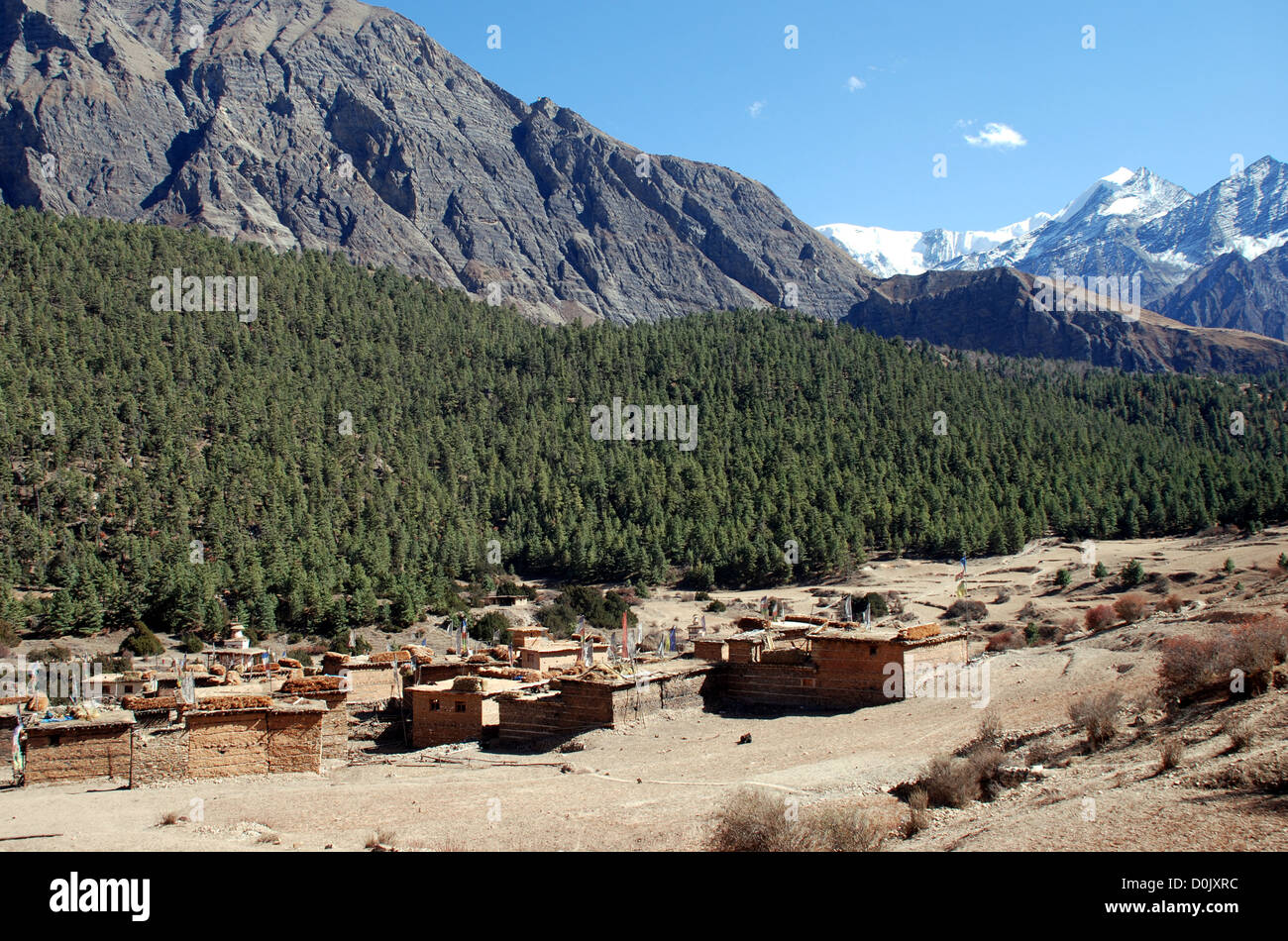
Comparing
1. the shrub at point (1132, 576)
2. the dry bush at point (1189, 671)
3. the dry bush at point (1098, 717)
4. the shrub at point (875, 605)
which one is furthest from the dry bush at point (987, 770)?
the shrub at point (1132, 576)

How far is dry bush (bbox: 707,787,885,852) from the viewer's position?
13070 mm

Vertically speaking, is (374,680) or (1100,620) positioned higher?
(1100,620)

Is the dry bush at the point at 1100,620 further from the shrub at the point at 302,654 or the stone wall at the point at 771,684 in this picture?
the shrub at the point at 302,654

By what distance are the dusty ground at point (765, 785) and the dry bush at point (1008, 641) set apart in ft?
18.3

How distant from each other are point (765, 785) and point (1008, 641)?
24563 millimetres

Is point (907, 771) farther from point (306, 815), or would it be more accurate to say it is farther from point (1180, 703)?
point (306, 815)

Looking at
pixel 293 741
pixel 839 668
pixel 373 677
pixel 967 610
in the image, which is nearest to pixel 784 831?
pixel 293 741

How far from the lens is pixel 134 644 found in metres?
54.0

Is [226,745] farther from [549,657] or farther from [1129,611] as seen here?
[1129,611]

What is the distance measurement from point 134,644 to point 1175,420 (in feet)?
445

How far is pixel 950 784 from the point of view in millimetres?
16547

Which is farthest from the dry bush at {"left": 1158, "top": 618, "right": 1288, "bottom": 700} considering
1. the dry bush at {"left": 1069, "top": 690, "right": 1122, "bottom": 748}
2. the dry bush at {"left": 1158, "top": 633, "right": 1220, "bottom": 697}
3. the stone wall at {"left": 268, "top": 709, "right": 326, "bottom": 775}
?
the stone wall at {"left": 268, "top": 709, "right": 326, "bottom": 775}

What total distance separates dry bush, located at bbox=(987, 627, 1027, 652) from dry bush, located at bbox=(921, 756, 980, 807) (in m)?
24.2
